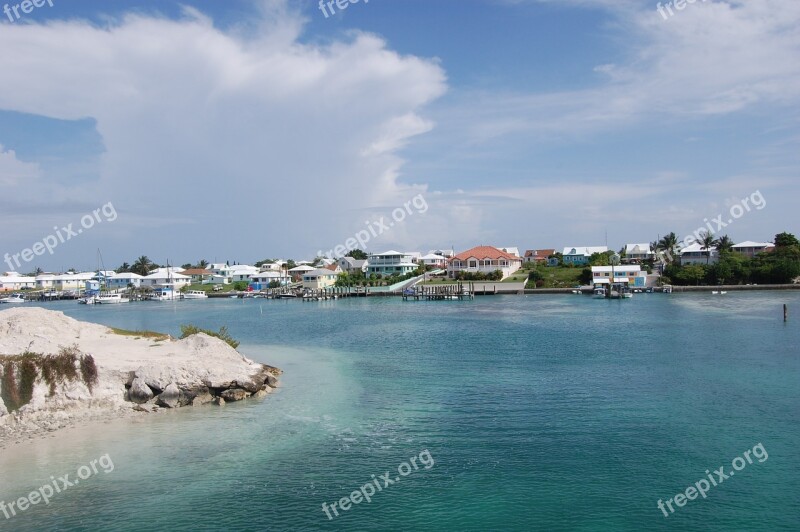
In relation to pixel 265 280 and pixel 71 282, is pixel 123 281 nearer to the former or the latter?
pixel 71 282

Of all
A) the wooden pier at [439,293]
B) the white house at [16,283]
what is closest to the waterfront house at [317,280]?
the wooden pier at [439,293]

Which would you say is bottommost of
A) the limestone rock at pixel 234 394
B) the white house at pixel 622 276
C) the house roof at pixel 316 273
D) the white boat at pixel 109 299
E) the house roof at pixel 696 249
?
the limestone rock at pixel 234 394

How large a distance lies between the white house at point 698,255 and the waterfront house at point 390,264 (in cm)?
5401

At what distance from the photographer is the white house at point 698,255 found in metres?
102

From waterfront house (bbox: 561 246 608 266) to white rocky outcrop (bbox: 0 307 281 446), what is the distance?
101 m

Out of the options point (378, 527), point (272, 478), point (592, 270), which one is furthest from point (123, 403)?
point (592, 270)

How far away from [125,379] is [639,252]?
118972 millimetres

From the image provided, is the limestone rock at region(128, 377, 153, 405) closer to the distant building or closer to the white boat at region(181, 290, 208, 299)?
the white boat at region(181, 290, 208, 299)

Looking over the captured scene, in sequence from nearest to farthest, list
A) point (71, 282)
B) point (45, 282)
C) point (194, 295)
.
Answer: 1. point (194, 295)
2. point (71, 282)
3. point (45, 282)

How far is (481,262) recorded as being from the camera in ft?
342

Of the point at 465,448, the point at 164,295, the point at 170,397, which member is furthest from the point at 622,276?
the point at 164,295

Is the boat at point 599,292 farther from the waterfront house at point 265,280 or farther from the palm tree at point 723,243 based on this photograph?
the waterfront house at point 265,280

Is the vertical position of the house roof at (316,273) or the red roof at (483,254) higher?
the red roof at (483,254)

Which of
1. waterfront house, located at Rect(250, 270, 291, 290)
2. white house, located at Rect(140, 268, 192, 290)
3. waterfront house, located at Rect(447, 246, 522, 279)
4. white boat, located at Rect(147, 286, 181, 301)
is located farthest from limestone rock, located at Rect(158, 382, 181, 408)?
white house, located at Rect(140, 268, 192, 290)
